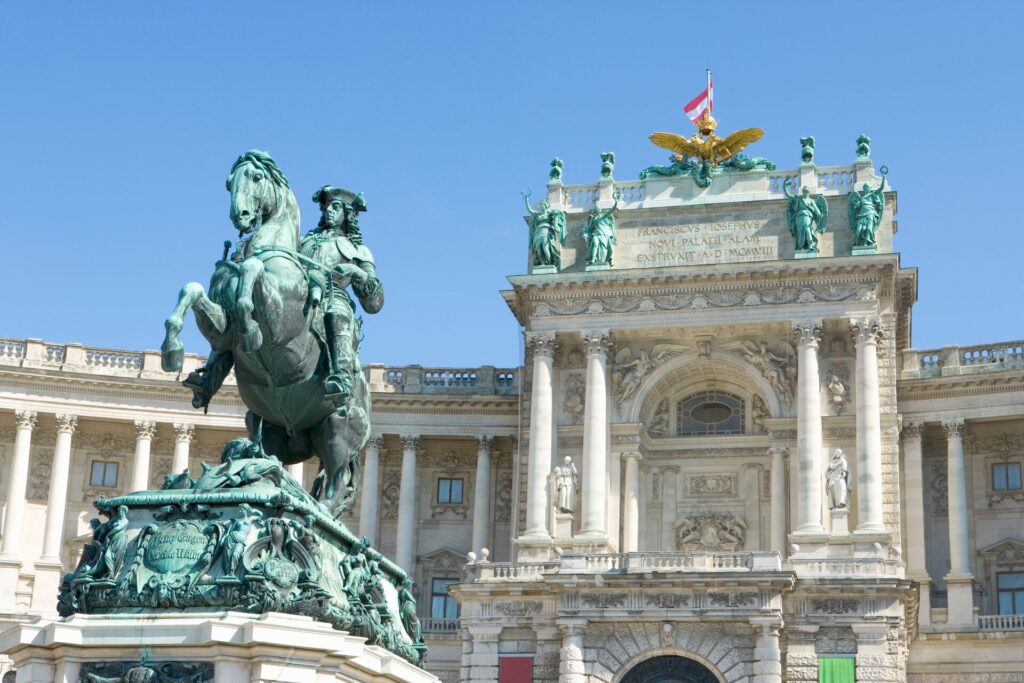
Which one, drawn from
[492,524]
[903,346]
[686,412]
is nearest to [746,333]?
[686,412]

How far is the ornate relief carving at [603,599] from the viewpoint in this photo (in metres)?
44.1

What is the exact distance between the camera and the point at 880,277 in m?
50.9

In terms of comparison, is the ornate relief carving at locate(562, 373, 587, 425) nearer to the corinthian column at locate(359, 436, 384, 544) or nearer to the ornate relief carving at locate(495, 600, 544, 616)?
the corinthian column at locate(359, 436, 384, 544)

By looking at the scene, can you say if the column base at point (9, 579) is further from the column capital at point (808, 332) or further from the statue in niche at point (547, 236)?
the column capital at point (808, 332)

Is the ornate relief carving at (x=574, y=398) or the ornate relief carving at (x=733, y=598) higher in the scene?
the ornate relief carving at (x=574, y=398)

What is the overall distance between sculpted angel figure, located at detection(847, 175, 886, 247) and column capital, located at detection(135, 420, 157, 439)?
2631 cm

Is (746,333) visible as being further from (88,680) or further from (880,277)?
(88,680)

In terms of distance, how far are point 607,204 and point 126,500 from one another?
4569 cm

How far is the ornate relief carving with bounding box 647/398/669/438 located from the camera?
5472 cm

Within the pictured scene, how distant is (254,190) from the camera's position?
12.1m

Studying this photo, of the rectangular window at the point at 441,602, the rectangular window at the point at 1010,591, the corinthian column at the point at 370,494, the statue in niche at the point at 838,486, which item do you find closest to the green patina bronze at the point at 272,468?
the statue in niche at the point at 838,486

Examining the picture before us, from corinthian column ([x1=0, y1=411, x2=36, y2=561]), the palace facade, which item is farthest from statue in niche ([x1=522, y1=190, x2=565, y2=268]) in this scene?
corinthian column ([x1=0, y1=411, x2=36, y2=561])

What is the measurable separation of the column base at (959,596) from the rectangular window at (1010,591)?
Result: 217 centimetres

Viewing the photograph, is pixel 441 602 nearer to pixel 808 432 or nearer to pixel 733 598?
pixel 808 432
